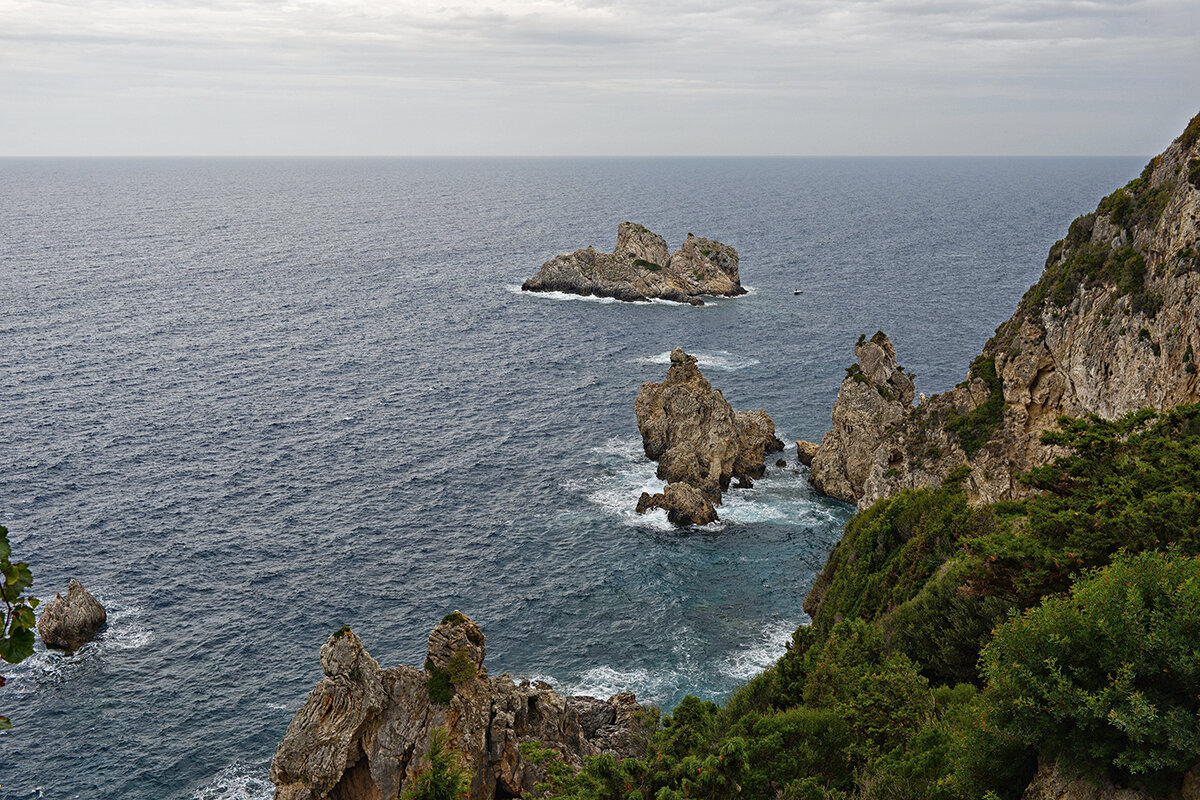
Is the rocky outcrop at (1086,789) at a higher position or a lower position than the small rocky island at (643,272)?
lower

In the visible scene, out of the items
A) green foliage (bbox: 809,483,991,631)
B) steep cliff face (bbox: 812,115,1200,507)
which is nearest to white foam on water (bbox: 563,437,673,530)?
steep cliff face (bbox: 812,115,1200,507)

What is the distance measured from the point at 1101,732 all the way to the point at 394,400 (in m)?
98.6

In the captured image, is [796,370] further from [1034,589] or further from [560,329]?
[1034,589]

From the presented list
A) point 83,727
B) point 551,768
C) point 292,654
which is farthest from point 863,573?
point 83,727

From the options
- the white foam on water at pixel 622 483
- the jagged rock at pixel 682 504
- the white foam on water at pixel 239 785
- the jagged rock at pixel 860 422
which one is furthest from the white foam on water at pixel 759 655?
the white foam on water at pixel 239 785

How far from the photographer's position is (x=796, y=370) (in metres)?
117

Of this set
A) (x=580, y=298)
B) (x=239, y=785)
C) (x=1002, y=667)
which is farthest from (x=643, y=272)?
(x=1002, y=667)

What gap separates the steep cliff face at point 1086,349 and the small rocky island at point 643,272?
99079 millimetres

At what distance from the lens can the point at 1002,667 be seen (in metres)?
18.1

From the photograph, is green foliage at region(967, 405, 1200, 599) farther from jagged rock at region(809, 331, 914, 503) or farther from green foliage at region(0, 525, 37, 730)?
jagged rock at region(809, 331, 914, 503)

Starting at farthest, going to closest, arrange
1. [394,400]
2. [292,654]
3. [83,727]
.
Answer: [394,400]
[292,654]
[83,727]

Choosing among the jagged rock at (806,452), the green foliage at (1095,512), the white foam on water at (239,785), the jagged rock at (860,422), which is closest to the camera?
the green foliage at (1095,512)

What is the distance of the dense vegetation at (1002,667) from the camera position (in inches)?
643

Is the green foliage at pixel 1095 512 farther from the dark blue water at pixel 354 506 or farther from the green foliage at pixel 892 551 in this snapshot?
the dark blue water at pixel 354 506
